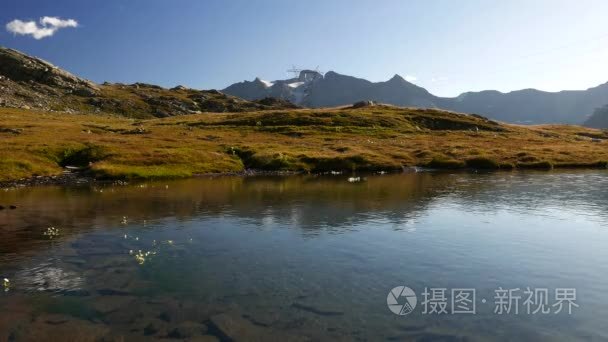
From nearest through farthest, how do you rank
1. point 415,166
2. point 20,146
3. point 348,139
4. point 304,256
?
1. point 304,256
2. point 20,146
3. point 415,166
4. point 348,139

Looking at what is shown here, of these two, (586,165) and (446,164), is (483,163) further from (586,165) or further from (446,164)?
(586,165)

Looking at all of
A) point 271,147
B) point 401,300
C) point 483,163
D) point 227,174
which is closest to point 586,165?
point 483,163

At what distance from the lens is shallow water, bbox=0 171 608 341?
18.8 m

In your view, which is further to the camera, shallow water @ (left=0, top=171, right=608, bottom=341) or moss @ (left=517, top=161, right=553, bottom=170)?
moss @ (left=517, top=161, right=553, bottom=170)

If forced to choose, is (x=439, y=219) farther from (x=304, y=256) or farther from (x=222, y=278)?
(x=222, y=278)

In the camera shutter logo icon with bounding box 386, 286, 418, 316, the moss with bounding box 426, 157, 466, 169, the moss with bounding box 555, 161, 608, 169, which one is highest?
the moss with bounding box 426, 157, 466, 169

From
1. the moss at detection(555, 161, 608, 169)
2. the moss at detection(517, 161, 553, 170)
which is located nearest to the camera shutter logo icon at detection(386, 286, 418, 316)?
the moss at detection(517, 161, 553, 170)

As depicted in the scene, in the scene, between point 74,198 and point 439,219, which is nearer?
point 439,219

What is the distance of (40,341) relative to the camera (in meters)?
17.6

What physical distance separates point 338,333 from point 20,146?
8305 cm

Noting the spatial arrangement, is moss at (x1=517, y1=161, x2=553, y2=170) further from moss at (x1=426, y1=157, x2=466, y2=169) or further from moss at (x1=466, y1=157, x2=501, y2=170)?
moss at (x1=426, y1=157, x2=466, y2=169)

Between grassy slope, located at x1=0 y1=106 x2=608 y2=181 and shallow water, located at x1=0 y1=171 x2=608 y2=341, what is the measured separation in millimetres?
26664

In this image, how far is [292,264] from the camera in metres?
27.3

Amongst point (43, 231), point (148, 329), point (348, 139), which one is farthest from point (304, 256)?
point (348, 139)
